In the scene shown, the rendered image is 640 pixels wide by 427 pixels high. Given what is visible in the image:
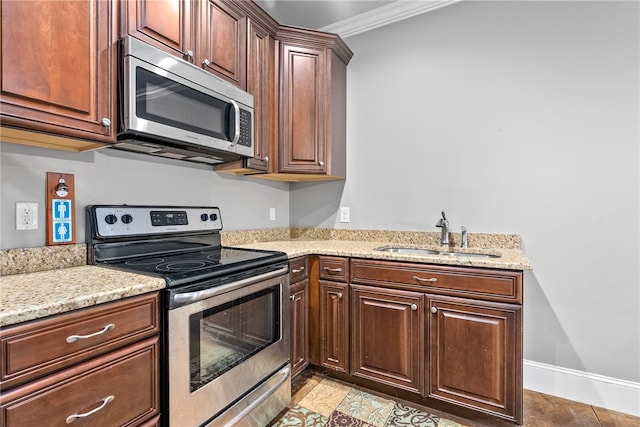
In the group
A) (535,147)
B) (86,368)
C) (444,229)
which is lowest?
(86,368)

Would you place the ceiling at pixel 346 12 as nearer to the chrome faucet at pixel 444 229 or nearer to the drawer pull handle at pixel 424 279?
the chrome faucet at pixel 444 229

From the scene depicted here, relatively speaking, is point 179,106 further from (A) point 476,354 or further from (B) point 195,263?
(A) point 476,354

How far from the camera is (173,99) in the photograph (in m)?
1.56

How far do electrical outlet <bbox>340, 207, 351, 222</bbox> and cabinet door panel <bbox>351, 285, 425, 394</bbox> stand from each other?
2.66 feet

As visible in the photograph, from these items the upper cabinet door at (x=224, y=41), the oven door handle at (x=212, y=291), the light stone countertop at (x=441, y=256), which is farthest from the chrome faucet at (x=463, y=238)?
the upper cabinet door at (x=224, y=41)

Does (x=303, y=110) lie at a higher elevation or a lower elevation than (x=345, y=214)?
higher

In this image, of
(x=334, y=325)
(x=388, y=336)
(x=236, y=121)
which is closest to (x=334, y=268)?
(x=334, y=325)

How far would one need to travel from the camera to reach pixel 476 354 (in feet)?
5.48

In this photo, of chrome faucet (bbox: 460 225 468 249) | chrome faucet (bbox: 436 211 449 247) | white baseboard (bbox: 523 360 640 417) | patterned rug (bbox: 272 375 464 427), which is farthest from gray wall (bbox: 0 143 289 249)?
white baseboard (bbox: 523 360 640 417)

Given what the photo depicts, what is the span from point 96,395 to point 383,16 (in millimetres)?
2788

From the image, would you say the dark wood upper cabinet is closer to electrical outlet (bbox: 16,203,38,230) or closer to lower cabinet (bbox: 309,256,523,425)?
lower cabinet (bbox: 309,256,523,425)

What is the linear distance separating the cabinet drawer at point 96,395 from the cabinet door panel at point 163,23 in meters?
1.31

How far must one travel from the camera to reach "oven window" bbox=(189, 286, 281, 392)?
131 cm

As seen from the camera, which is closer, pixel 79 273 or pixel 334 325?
pixel 79 273
